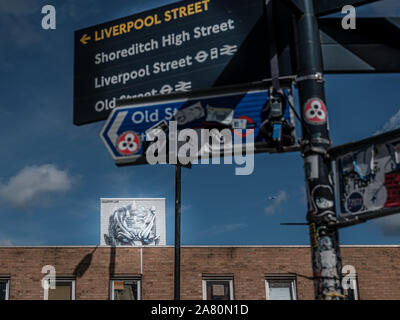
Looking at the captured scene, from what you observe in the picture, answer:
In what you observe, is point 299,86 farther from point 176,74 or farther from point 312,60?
point 176,74

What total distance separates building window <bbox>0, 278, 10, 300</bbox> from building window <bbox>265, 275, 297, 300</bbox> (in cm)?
1051

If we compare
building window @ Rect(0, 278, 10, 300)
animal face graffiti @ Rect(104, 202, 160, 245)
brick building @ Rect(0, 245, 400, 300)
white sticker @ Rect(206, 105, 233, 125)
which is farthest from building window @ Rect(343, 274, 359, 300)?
white sticker @ Rect(206, 105, 233, 125)

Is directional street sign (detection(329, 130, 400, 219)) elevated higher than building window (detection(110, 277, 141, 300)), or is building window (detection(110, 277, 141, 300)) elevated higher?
building window (detection(110, 277, 141, 300))

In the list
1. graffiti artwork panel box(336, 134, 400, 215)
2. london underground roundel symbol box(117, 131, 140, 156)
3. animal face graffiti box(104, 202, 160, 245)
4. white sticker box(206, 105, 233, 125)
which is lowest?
graffiti artwork panel box(336, 134, 400, 215)

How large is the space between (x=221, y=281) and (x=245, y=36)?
1913cm

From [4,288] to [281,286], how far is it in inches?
446

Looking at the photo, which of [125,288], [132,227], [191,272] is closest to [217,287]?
[191,272]

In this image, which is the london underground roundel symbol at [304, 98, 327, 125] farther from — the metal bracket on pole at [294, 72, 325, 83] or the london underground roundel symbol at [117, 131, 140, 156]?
the london underground roundel symbol at [117, 131, 140, 156]

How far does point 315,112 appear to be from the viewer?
4535 mm

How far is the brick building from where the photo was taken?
22.8 m

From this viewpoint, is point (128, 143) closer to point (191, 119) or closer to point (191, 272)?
point (191, 119)

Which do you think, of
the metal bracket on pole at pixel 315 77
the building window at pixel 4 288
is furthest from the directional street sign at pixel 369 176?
the building window at pixel 4 288

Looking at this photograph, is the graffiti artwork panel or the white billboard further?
the white billboard

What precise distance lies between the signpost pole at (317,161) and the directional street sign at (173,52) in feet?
0.89
